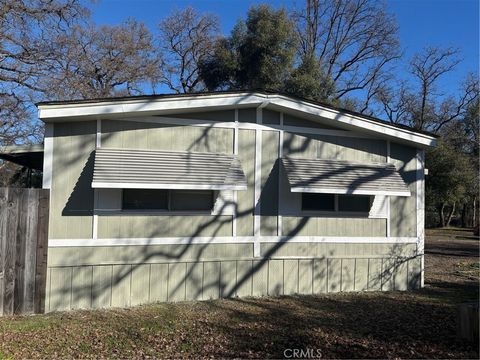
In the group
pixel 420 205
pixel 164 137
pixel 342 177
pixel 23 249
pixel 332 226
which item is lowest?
pixel 23 249

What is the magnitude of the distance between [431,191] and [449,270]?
19.0 metres

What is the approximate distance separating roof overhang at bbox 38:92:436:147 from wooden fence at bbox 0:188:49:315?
4.18 feet

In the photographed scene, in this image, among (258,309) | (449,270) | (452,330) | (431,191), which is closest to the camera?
(452,330)

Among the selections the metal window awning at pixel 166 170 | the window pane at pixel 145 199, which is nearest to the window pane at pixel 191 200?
the window pane at pixel 145 199

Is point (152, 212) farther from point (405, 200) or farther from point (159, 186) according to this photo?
point (405, 200)

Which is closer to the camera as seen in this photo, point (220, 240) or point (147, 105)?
point (147, 105)

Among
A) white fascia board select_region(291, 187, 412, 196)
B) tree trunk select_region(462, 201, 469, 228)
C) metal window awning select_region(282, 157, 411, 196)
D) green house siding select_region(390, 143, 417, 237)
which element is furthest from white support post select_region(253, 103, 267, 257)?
tree trunk select_region(462, 201, 469, 228)

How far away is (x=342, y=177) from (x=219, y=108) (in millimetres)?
2545

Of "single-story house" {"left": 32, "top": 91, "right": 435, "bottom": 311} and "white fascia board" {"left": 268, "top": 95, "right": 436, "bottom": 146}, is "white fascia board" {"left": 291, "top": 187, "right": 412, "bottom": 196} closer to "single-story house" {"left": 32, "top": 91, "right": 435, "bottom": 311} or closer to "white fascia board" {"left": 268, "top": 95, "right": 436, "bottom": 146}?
"single-story house" {"left": 32, "top": 91, "right": 435, "bottom": 311}

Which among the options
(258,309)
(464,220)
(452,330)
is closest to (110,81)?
(258,309)

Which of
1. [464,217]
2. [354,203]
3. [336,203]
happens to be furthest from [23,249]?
[464,217]

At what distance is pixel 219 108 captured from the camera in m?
7.67

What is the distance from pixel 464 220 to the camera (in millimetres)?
39469

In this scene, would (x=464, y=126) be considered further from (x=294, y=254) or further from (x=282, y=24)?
(x=294, y=254)
